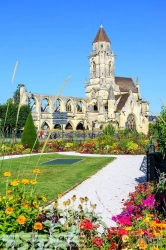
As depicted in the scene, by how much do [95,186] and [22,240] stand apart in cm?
564

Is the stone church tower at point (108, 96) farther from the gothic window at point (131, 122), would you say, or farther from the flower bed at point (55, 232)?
the flower bed at point (55, 232)

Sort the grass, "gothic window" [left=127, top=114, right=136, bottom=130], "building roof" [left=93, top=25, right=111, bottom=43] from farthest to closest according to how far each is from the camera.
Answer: "building roof" [left=93, top=25, right=111, bottom=43] < "gothic window" [left=127, top=114, right=136, bottom=130] < the grass

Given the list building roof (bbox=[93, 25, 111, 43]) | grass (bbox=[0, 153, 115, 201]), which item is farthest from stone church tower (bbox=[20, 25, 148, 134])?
grass (bbox=[0, 153, 115, 201])

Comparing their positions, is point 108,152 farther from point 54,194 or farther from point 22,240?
point 22,240

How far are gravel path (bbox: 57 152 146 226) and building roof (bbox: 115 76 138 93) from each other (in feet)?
177

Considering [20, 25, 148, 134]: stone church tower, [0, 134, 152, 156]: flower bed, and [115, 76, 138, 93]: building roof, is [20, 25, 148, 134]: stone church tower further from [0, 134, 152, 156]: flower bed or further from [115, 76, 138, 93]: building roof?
[0, 134, 152, 156]: flower bed

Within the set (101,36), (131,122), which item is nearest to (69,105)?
(131,122)

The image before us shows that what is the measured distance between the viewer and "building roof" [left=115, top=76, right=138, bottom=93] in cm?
6506

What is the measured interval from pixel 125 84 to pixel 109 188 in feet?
195

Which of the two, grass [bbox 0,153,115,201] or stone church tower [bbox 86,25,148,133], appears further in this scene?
stone church tower [bbox 86,25,148,133]

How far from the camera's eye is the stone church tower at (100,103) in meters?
Result: 48.4

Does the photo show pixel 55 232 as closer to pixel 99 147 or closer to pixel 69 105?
pixel 99 147

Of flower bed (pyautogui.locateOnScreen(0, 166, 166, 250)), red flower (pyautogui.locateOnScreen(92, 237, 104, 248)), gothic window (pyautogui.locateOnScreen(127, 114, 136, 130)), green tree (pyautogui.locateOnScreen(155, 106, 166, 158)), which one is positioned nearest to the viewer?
flower bed (pyautogui.locateOnScreen(0, 166, 166, 250))

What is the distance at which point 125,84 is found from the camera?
218ft
